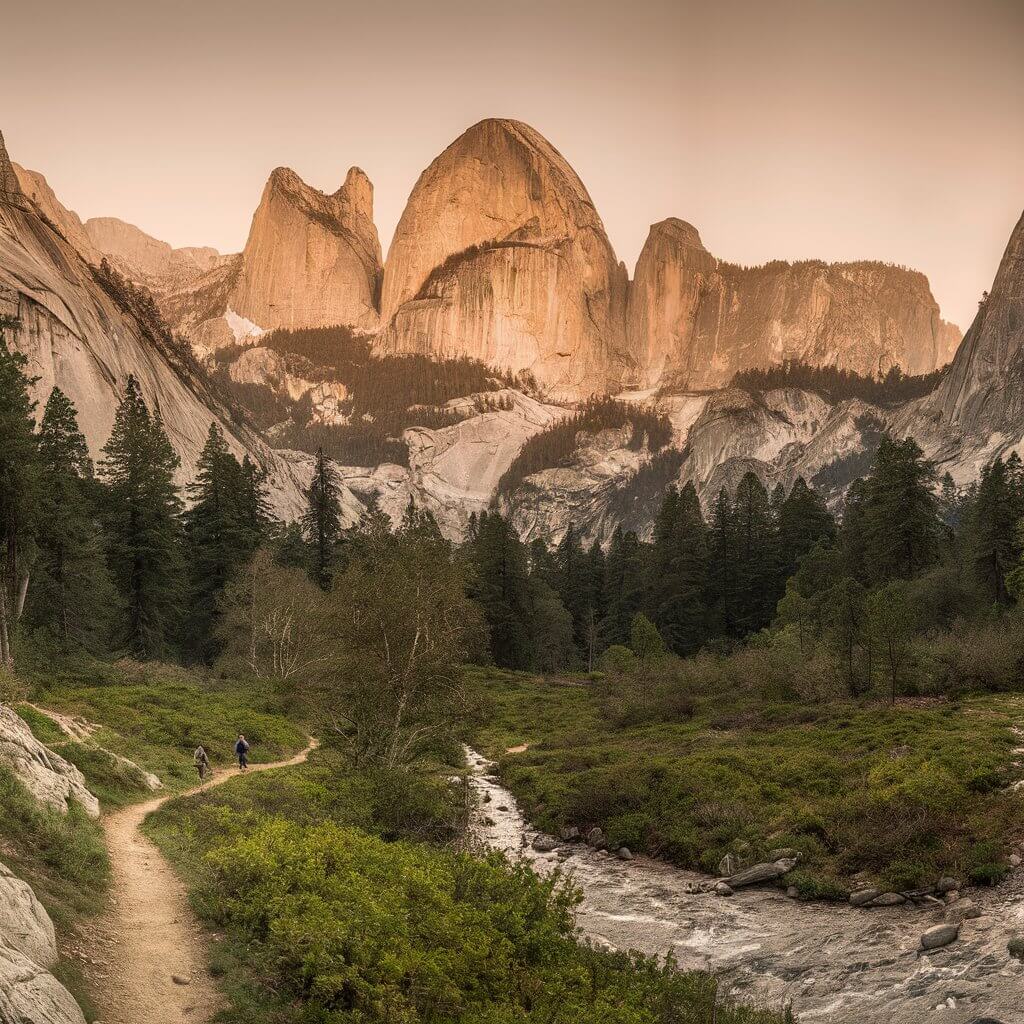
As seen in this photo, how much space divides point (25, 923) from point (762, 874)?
18.7 metres

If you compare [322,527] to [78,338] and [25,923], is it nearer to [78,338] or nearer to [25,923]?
[78,338]

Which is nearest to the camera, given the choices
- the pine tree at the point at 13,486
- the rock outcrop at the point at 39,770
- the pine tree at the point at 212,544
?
the rock outcrop at the point at 39,770

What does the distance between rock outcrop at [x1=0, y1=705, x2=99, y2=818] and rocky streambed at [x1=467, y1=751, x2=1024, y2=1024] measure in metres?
10.9

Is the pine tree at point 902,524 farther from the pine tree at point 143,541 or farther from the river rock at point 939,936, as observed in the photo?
the pine tree at point 143,541

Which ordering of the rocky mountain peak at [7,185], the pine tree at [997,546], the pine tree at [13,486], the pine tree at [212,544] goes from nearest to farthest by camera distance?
the pine tree at [13,486] < the pine tree at [997,546] < the pine tree at [212,544] < the rocky mountain peak at [7,185]

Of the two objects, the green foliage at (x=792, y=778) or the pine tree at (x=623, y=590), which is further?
the pine tree at (x=623, y=590)

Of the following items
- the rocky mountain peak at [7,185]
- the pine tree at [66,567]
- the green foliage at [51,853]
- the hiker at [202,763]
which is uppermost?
the rocky mountain peak at [7,185]

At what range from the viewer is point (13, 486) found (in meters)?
32.1

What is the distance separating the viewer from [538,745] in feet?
142

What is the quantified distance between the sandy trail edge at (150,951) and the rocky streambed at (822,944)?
856cm

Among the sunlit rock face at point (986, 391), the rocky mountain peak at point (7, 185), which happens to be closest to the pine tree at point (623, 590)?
the sunlit rock face at point (986, 391)

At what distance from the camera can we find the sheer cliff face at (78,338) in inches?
2739

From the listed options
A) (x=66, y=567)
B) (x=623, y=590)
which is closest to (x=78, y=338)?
(x=66, y=567)

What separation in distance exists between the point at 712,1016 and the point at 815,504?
8014 centimetres
